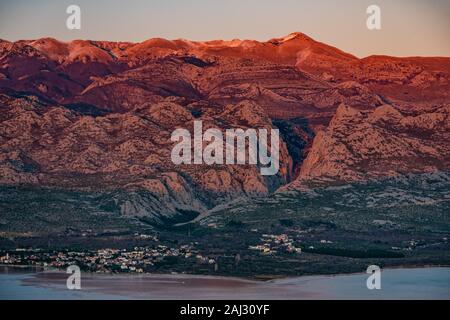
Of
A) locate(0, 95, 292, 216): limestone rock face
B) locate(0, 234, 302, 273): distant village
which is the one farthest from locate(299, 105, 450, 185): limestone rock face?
locate(0, 234, 302, 273): distant village

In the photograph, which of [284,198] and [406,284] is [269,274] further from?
[284,198]

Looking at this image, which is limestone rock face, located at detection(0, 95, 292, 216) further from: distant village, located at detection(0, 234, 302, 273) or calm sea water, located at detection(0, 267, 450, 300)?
calm sea water, located at detection(0, 267, 450, 300)

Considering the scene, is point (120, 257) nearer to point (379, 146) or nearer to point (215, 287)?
point (215, 287)

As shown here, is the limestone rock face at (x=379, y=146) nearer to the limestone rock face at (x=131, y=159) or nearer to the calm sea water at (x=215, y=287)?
the limestone rock face at (x=131, y=159)

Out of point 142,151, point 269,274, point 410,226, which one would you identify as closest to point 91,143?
point 142,151

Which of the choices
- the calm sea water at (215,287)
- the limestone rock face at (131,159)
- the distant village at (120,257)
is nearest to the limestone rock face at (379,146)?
the limestone rock face at (131,159)

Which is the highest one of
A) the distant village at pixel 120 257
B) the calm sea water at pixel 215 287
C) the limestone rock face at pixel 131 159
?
the limestone rock face at pixel 131 159
